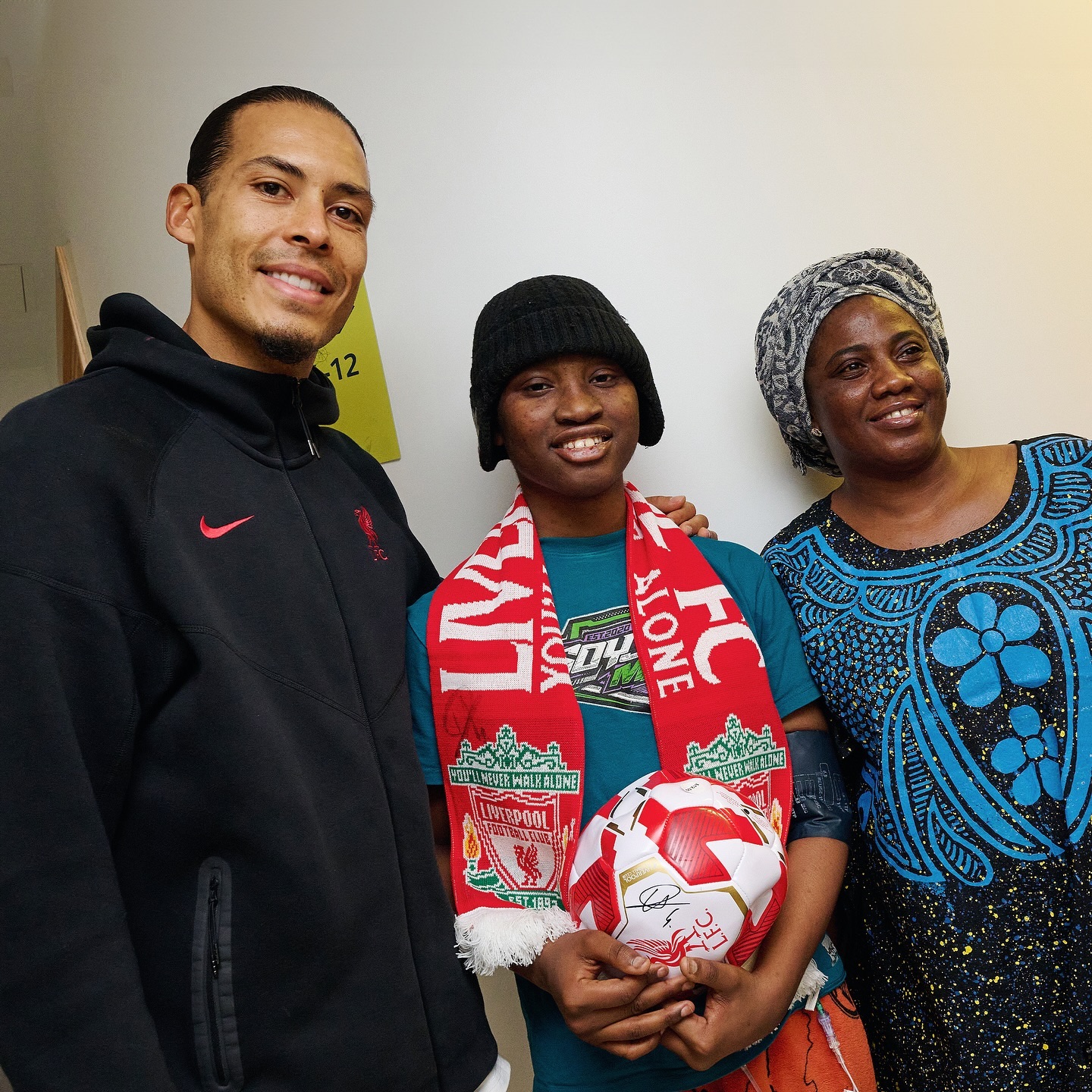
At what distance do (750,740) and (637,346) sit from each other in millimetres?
676

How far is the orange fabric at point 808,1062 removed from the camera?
1.30m

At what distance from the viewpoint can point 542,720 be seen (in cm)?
134

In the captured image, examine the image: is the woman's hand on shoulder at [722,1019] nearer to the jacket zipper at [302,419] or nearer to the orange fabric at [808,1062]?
the orange fabric at [808,1062]

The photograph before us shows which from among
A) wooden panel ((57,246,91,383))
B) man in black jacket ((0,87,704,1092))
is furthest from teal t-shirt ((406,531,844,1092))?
wooden panel ((57,246,91,383))

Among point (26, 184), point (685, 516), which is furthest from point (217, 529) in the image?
point (26, 184)

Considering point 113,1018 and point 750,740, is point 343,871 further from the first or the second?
point 750,740

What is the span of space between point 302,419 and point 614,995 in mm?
883

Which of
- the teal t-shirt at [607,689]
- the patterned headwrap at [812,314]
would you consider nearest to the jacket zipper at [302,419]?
the teal t-shirt at [607,689]

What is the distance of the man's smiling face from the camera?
1.29 meters

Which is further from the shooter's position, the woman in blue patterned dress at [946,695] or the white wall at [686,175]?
the white wall at [686,175]

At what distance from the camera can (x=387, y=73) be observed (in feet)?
6.53

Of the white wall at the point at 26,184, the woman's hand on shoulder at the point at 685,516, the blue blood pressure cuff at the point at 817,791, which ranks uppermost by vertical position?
the white wall at the point at 26,184

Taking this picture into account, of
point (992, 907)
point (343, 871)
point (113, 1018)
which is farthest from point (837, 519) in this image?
point (113, 1018)

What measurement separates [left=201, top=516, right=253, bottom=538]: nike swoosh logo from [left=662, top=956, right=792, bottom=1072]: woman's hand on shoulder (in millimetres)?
757
